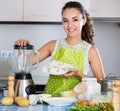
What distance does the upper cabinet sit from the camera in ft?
8.55

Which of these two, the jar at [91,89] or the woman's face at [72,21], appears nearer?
the jar at [91,89]

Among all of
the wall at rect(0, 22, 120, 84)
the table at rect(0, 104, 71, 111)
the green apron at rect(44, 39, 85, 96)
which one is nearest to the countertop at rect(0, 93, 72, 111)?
the table at rect(0, 104, 71, 111)

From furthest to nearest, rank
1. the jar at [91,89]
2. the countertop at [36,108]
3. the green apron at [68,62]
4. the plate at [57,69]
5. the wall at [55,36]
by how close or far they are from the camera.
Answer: the wall at [55,36]
the green apron at [68,62]
the plate at [57,69]
the jar at [91,89]
the countertop at [36,108]

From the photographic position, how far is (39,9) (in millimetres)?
2629

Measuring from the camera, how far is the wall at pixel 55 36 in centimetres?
288

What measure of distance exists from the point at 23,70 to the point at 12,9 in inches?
47.7

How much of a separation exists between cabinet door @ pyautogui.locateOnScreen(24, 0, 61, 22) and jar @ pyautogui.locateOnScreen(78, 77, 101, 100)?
1.31 meters

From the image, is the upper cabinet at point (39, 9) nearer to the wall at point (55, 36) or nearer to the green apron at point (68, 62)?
the wall at point (55, 36)

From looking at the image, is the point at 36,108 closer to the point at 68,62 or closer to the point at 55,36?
the point at 68,62

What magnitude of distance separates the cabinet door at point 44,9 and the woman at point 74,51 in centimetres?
75

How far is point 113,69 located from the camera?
2.89 meters

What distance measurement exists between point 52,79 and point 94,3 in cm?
107

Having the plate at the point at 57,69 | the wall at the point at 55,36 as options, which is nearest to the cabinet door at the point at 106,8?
the wall at the point at 55,36

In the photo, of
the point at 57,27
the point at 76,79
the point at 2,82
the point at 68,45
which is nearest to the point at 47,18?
the point at 57,27
